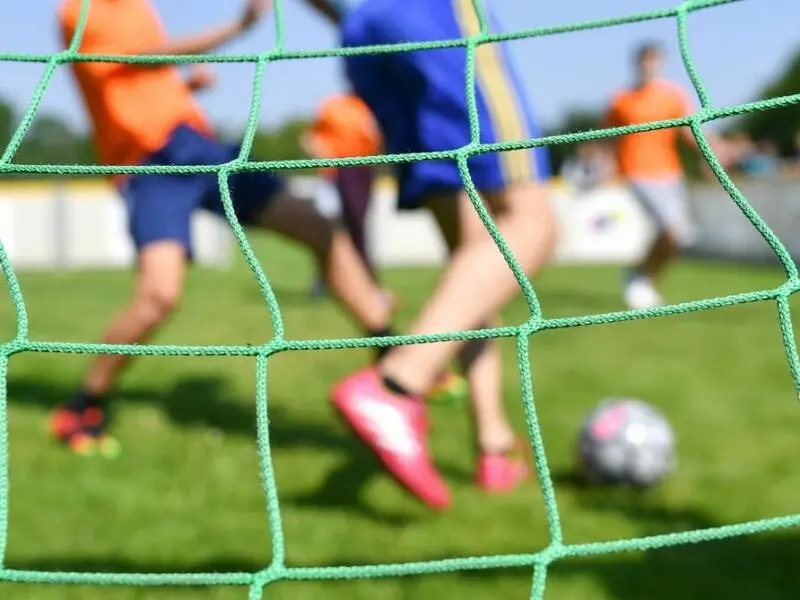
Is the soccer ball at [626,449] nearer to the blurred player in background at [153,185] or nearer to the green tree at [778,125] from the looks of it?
the blurred player in background at [153,185]

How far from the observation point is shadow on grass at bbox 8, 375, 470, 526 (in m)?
2.22

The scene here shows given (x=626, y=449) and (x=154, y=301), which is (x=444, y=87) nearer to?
(x=626, y=449)

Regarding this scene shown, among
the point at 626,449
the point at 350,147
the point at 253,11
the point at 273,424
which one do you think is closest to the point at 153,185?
the point at 253,11

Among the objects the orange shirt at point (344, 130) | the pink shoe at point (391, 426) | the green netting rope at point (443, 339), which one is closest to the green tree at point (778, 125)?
the orange shirt at point (344, 130)

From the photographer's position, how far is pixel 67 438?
2.71 meters

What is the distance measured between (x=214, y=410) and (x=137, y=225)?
32.1 inches

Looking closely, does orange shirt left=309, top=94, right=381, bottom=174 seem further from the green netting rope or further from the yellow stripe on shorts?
the green netting rope

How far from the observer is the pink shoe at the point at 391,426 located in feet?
6.39

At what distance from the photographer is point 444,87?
2.06 m

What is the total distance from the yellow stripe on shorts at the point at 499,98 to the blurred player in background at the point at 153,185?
0.73 m

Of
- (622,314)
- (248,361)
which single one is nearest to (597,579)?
(622,314)

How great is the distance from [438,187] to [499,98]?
241 mm

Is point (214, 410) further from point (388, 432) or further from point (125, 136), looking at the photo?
point (388, 432)

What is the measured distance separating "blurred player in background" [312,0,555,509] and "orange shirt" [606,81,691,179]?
4.02 metres
